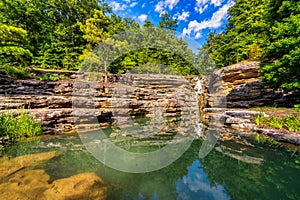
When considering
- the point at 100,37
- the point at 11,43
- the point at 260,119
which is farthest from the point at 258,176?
the point at 100,37

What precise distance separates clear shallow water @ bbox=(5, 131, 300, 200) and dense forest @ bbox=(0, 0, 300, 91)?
4995 mm

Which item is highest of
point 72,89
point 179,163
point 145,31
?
point 145,31

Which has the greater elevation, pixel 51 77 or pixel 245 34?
pixel 245 34

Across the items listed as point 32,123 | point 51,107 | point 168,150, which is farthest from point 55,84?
point 168,150

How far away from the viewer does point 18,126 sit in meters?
6.24

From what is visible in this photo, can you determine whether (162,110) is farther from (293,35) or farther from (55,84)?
(293,35)

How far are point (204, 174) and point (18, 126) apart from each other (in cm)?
694

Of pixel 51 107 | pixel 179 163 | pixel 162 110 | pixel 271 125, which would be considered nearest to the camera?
pixel 179 163

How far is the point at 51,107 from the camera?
826 centimetres

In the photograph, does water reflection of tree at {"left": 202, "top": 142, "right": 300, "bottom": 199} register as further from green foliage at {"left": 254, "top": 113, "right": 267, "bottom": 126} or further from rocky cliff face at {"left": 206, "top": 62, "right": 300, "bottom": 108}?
rocky cliff face at {"left": 206, "top": 62, "right": 300, "bottom": 108}

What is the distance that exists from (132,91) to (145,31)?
18.3 meters

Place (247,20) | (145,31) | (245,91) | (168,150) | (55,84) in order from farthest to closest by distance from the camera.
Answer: (145,31) → (247,20) → (245,91) → (55,84) → (168,150)

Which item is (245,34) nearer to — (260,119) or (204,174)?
(260,119)

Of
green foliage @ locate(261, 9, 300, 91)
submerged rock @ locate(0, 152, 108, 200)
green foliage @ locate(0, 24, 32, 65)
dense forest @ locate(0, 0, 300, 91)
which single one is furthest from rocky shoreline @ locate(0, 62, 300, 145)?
submerged rock @ locate(0, 152, 108, 200)
